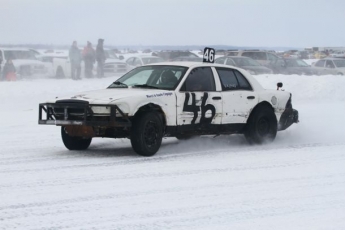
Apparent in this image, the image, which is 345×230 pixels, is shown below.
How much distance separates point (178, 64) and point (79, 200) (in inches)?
184

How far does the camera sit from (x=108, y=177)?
8945mm

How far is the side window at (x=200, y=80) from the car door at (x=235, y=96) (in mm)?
218

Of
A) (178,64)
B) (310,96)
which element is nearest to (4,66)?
(310,96)

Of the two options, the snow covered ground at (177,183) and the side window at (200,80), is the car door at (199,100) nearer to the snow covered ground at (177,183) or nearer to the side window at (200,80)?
the side window at (200,80)

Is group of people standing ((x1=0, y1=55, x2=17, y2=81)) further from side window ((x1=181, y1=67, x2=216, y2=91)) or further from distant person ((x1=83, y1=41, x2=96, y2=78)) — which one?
side window ((x1=181, y1=67, x2=216, y2=91))

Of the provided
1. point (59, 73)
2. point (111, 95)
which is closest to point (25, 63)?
point (59, 73)

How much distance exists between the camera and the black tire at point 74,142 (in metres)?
11.2

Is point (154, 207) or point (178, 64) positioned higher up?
point (178, 64)

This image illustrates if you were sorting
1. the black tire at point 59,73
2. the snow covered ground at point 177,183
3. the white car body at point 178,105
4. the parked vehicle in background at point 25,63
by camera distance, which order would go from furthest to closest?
the black tire at point 59,73 < the parked vehicle in background at point 25,63 < the white car body at point 178,105 < the snow covered ground at point 177,183

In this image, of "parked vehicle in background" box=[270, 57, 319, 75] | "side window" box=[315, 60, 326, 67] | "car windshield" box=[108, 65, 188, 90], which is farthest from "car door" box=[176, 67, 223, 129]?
"side window" box=[315, 60, 326, 67]

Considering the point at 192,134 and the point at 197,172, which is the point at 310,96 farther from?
the point at 197,172

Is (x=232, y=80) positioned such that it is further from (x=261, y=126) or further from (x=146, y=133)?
(x=146, y=133)

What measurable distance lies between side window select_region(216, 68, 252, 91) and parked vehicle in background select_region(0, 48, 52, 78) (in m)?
20.4

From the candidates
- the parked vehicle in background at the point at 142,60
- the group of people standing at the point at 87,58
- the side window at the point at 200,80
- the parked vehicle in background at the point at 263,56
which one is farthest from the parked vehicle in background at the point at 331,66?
the side window at the point at 200,80
